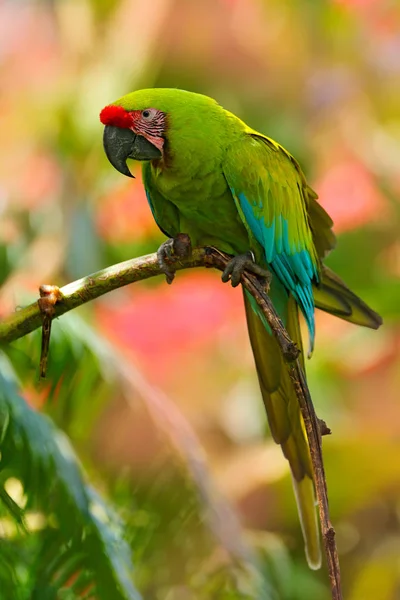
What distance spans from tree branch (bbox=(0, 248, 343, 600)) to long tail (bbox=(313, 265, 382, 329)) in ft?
0.60

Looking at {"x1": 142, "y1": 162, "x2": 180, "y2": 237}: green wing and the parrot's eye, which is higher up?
the parrot's eye

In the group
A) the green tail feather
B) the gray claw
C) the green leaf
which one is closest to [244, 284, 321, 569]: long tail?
the green tail feather

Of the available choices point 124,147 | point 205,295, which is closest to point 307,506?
point 124,147

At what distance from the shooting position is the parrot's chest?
993 millimetres

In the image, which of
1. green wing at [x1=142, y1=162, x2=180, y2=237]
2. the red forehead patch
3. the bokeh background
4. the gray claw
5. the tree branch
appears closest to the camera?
the tree branch

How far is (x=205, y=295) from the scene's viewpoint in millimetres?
2529

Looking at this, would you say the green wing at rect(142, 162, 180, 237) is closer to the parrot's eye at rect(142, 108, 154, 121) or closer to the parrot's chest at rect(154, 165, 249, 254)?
the parrot's chest at rect(154, 165, 249, 254)

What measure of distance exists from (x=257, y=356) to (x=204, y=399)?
63.1 inches

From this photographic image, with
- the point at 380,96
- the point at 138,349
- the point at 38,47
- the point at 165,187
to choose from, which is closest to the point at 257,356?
the point at 165,187

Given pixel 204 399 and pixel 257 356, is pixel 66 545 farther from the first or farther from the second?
pixel 204 399

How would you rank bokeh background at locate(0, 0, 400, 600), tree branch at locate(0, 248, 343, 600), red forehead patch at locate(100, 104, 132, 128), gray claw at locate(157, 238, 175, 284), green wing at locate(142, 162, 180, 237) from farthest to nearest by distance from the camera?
bokeh background at locate(0, 0, 400, 600) → green wing at locate(142, 162, 180, 237) → red forehead patch at locate(100, 104, 132, 128) → gray claw at locate(157, 238, 175, 284) → tree branch at locate(0, 248, 343, 600)

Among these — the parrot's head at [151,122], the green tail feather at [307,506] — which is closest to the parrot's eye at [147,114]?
the parrot's head at [151,122]

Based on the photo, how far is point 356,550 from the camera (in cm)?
251

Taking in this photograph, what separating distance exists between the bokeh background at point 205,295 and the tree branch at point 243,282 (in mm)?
350
